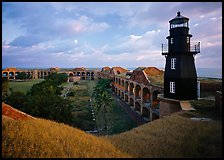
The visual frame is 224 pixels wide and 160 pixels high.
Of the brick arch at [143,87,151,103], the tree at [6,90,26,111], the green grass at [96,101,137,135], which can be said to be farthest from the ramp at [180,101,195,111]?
the tree at [6,90,26,111]

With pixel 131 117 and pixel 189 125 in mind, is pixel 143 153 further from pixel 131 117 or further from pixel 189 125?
pixel 131 117

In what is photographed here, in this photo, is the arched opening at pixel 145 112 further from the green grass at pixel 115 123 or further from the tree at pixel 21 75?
the tree at pixel 21 75

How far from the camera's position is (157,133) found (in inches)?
499

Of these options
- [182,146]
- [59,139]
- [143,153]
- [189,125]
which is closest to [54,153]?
[59,139]

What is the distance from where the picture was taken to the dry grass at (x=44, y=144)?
884 centimetres

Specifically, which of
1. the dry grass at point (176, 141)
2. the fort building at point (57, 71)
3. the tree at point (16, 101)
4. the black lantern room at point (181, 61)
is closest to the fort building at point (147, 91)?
the black lantern room at point (181, 61)

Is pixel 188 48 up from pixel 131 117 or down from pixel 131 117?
up

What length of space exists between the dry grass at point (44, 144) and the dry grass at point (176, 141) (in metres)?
1.29

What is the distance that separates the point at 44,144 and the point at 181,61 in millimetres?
16663

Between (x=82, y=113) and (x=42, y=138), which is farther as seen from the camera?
(x=82, y=113)

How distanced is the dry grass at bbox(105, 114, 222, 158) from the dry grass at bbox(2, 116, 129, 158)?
129cm

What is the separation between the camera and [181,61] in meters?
21.3

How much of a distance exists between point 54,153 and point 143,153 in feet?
13.6

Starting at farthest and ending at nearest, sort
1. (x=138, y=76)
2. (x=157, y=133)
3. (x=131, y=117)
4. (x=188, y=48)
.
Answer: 1. (x=138, y=76)
2. (x=131, y=117)
3. (x=188, y=48)
4. (x=157, y=133)
